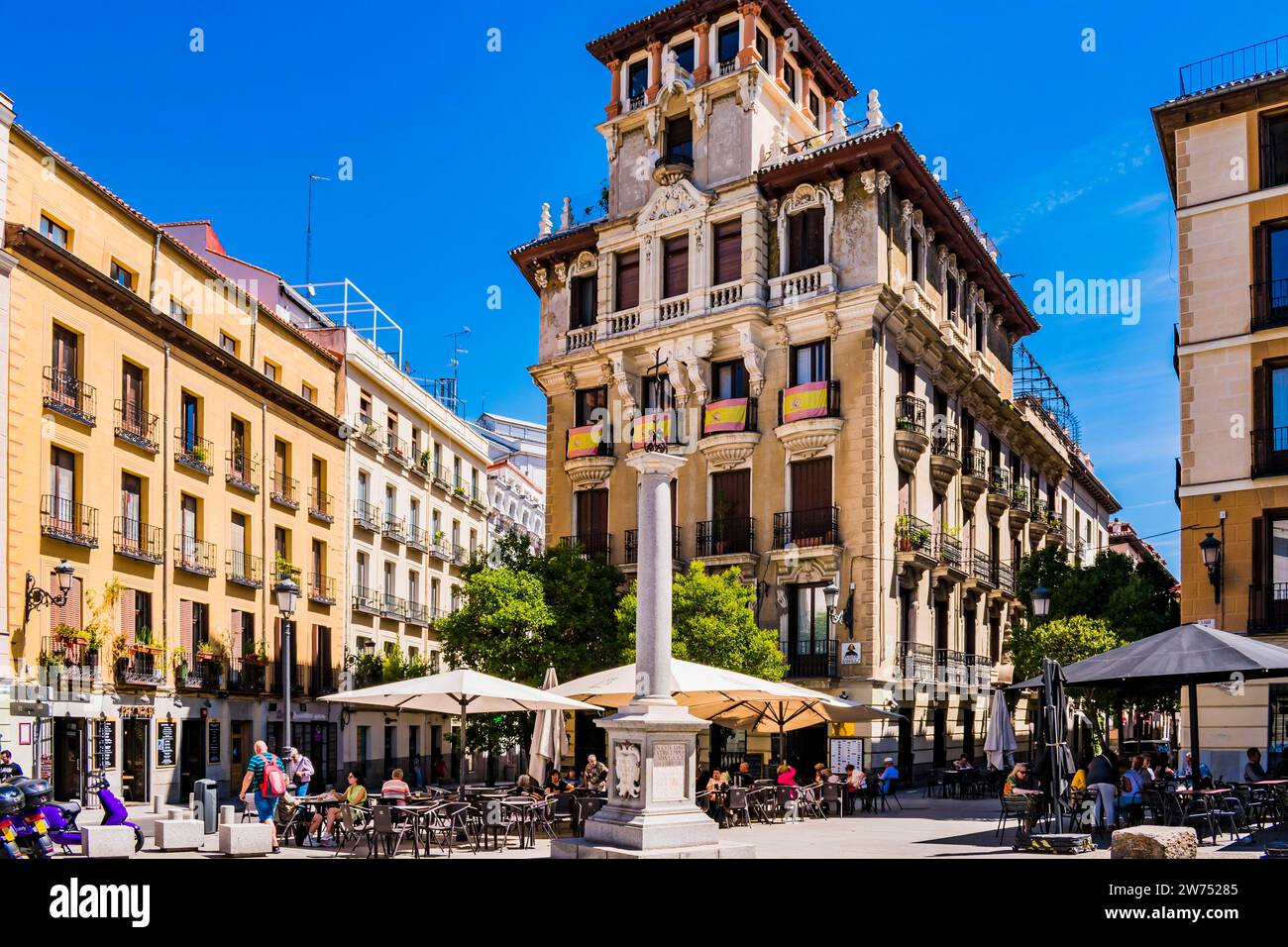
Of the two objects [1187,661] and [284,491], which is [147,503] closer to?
[284,491]

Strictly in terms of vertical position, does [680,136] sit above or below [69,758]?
above

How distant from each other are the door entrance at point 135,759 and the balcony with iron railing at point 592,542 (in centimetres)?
1262

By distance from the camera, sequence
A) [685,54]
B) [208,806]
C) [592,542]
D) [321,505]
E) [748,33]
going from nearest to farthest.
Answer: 1. [208,806]
2. [748,33]
3. [592,542]
4. [685,54]
5. [321,505]

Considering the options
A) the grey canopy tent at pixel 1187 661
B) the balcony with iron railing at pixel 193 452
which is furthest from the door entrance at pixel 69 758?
the grey canopy tent at pixel 1187 661

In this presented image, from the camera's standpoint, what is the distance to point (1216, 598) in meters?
25.8

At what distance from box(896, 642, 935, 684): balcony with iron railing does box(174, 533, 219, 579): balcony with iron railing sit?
62.3 feet

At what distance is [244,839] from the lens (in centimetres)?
1730

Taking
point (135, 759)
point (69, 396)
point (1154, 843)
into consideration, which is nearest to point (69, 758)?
point (135, 759)

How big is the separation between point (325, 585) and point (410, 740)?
8.83 metres

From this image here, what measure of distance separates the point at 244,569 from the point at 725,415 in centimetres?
1471

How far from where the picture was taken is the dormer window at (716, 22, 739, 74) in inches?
1495

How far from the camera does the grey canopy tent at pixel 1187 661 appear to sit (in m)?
16.7

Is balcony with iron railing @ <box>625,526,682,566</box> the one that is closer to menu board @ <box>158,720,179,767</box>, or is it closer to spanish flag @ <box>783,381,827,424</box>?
spanish flag @ <box>783,381,827,424</box>
